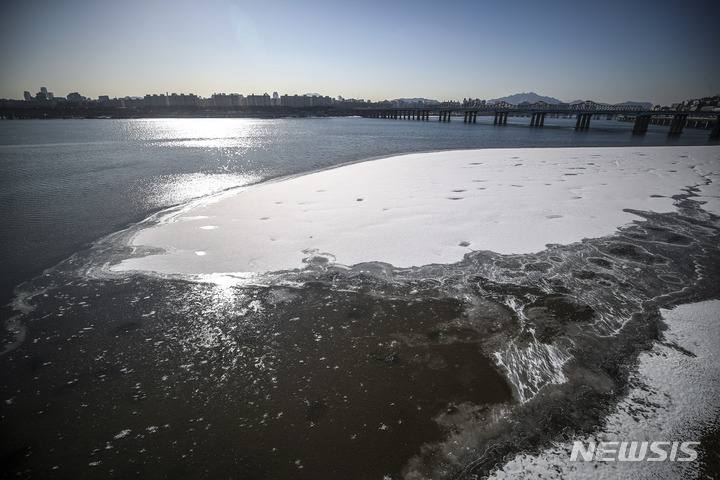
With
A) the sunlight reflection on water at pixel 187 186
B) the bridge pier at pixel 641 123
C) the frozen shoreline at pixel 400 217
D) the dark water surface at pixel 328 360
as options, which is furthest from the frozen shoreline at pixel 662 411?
the bridge pier at pixel 641 123

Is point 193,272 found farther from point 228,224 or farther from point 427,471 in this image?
point 427,471

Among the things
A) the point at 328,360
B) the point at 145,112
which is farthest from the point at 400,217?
the point at 145,112

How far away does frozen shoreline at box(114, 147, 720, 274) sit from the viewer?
6.32m

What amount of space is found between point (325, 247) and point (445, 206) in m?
4.15

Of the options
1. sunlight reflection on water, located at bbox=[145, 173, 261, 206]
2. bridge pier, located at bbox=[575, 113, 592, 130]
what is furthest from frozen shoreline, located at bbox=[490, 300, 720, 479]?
bridge pier, located at bbox=[575, 113, 592, 130]

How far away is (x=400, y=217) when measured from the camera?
8.28 metres

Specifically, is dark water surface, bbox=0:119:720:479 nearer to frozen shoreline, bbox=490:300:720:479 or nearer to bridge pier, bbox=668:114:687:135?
frozen shoreline, bbox=490:300:720:479

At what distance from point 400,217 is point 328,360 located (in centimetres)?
518

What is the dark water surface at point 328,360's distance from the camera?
2707mm

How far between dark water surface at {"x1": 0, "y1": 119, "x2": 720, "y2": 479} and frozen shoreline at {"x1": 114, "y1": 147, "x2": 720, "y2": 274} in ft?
2.01

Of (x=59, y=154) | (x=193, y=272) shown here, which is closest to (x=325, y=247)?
(x=193, y=272)

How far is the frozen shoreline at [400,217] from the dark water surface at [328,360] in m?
0.61

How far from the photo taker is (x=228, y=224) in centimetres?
812

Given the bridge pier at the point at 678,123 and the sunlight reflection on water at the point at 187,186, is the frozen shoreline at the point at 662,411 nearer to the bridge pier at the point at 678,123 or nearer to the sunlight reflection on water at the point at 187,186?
the sunlight reflection on water at the point at 187,186
